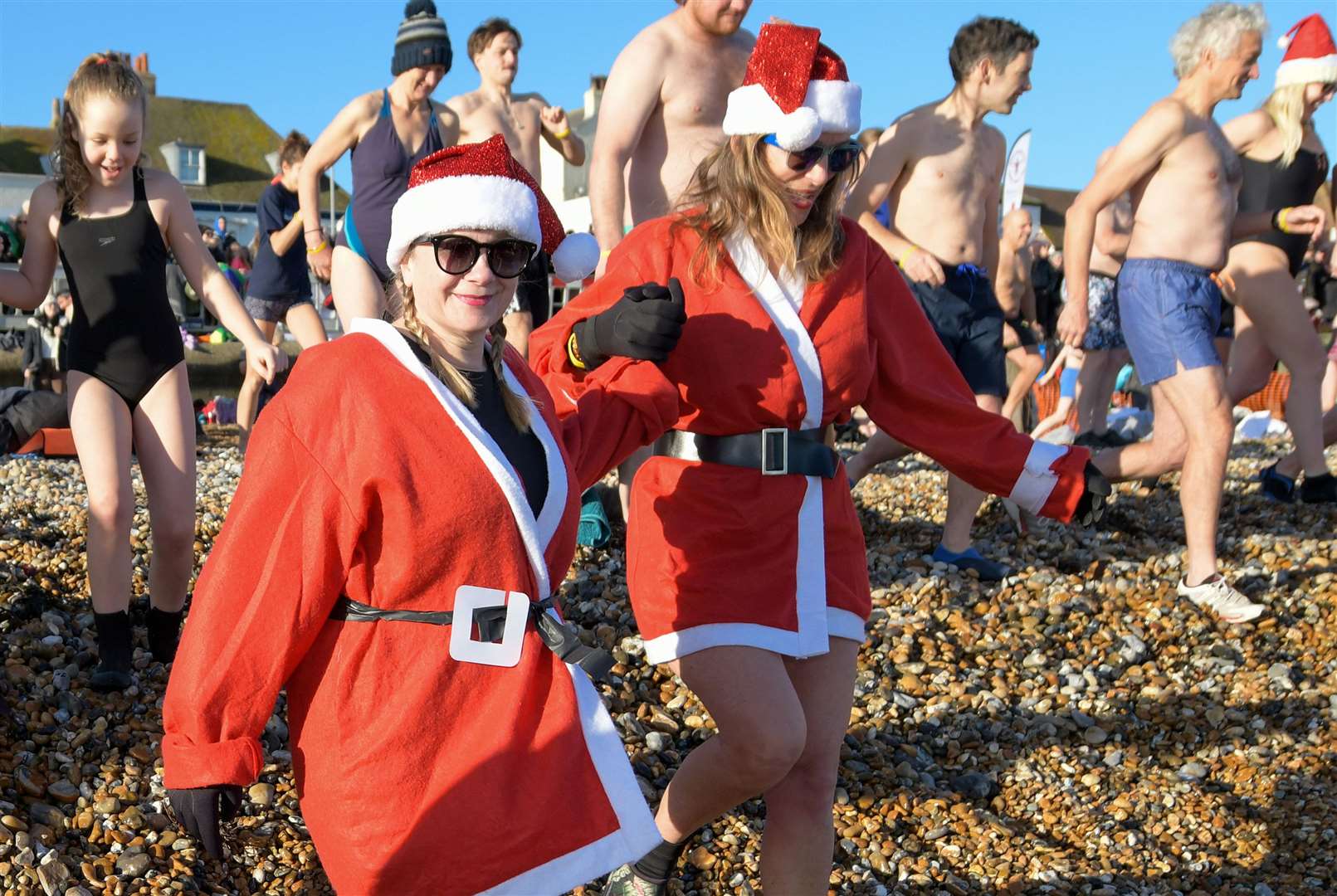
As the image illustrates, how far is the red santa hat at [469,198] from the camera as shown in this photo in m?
2.32

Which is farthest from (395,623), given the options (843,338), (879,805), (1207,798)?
(1207,798)

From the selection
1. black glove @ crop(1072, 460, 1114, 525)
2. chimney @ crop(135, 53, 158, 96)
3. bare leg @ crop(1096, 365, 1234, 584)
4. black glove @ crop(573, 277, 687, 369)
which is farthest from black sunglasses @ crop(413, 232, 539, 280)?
chimney @ crop(135, 53, 158, 96)

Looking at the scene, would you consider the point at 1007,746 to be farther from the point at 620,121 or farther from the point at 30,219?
the point at 30,219

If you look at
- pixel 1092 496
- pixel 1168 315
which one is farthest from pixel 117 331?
pixel 1168 315

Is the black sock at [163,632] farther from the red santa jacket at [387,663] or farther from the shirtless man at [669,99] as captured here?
the red santa jacket at [387,663]

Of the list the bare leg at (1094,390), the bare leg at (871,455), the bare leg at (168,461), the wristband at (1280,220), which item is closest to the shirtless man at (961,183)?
the bare leg at (871,455)

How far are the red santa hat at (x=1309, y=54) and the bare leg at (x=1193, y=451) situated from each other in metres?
1.84

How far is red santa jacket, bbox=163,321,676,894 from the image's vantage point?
2.08 meters

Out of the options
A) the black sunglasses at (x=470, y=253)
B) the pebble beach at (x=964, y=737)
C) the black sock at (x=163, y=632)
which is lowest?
the pebble beach at (x=964, y=737)

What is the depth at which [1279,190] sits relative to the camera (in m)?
6.55

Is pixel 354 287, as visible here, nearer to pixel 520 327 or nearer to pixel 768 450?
pixel 520 327

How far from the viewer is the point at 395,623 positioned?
214 cm

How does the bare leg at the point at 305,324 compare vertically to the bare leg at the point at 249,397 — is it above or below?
above

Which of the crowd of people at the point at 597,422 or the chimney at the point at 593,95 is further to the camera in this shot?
the chimney at the point at 593,95
